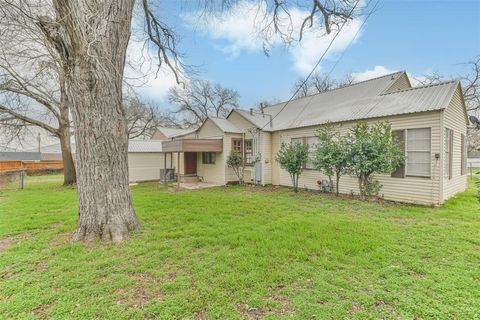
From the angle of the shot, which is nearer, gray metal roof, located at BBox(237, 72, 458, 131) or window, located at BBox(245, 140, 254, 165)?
gray metal roof, located at BBox(237, 72, 458, 131)

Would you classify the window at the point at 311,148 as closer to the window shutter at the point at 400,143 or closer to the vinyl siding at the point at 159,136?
the window shutter at the point at 400,143

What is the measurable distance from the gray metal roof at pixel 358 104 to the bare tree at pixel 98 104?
8007 mm

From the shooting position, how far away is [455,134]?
8.28 metres

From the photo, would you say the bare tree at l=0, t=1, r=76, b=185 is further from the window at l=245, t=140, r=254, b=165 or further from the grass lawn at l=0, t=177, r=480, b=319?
the window at l=245, t=140, r=254, b=165

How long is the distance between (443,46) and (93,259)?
12808 millimetres

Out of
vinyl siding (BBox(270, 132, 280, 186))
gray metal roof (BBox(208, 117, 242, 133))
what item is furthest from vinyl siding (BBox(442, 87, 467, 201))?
gray metal roof (BBox(208, 117, 242, 133))

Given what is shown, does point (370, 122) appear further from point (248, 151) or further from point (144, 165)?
point (144, 165)

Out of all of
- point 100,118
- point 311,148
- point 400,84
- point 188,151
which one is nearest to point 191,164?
point 188,151

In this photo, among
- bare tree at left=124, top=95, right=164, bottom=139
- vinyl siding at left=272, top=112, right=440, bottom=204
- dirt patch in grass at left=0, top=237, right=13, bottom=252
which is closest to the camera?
dirt patch in grass at left=0, top=237, right=13, bottom=252

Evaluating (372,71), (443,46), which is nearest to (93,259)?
(443,46)

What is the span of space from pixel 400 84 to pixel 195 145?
401 inches

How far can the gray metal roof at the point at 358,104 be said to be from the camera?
7574mm

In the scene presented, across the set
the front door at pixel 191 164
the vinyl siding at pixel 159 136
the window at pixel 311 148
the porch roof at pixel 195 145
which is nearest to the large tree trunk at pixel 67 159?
the porch roof at pixel 195 145

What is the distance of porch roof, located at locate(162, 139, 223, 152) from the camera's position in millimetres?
12164
